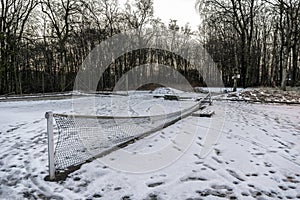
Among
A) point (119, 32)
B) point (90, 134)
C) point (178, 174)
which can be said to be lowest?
point (178, 174)

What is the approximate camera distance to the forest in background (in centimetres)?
2222

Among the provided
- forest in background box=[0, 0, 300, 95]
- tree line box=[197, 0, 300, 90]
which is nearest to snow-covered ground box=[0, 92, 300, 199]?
forest in background box=[0, 0, 300, 95]

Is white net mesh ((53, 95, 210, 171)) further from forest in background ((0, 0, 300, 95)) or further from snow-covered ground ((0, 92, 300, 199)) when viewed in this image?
forest in background ((0, 0, 300, 95))

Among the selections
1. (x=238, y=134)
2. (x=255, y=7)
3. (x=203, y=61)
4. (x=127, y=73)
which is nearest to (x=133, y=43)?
(x=127, y=73)

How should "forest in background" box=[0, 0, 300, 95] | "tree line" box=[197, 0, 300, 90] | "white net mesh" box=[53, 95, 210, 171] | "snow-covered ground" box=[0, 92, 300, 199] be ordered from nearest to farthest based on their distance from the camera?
"snow-covered ground" box=[0, 92, 300, 199] → "white net mesh" box=[53, 95, 210, 171] → "forest in background" box=[0, 0, 300, 95] → "tree line" box=[197, 0, 300, 90]

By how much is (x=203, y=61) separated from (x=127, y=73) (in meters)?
11.4

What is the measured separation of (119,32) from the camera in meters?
30.0

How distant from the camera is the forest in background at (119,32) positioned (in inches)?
875

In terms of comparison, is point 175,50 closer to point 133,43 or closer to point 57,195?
point 133,43

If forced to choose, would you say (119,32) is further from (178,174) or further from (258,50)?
(178,174)

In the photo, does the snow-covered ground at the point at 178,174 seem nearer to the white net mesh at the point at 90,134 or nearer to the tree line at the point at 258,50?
the white net mesh at the point at 90,134

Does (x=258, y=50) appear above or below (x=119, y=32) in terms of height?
below

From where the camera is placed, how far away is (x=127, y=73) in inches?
Answer: 1150

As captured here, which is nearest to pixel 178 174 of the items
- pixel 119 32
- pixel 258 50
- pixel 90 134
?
pixel 90 134
